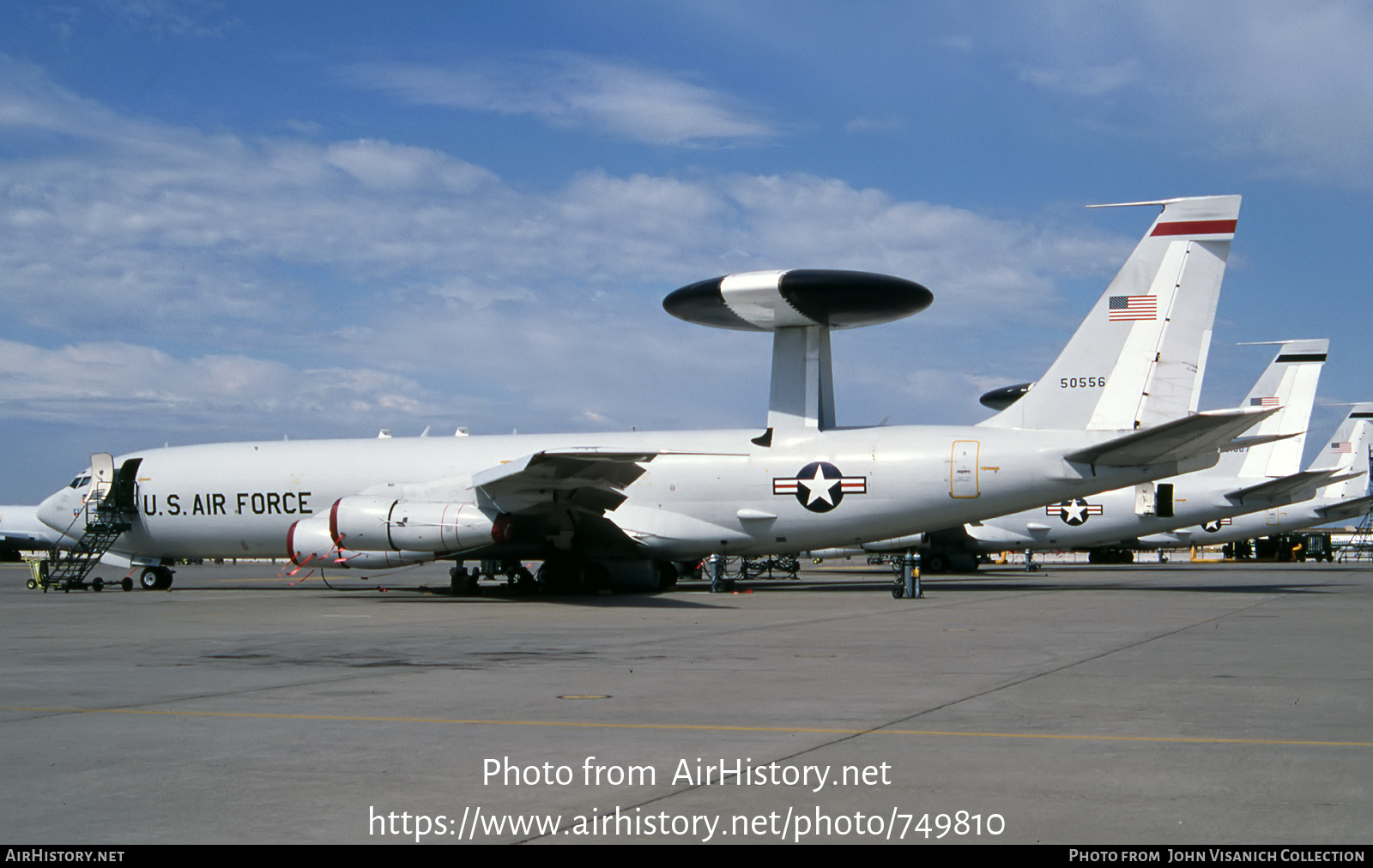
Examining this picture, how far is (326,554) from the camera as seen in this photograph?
78.4 feet

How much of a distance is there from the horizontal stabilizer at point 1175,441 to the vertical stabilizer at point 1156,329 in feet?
4.29

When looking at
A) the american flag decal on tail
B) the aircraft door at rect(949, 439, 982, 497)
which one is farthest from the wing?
the aircraft door at rect(949, 439, 982, 497)

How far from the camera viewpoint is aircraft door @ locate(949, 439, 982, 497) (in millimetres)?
23375

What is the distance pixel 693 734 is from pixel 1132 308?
18906 mm

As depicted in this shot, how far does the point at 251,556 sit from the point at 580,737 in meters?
23.9

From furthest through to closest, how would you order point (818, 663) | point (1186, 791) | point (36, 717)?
1. point (818, 663)
2. point (36, 717)
3. point (1186, 791)

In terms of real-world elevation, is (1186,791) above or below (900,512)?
below

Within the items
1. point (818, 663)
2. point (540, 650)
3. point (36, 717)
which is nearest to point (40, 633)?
point (540, 650)

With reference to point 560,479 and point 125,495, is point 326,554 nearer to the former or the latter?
point 560,479

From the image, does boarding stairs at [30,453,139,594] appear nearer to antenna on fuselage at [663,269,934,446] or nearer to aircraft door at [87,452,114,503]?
aircraft door at [87,452,114,503]

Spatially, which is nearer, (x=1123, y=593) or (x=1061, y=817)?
(x=1061, y=817)

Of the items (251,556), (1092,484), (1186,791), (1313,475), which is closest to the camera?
(1186,791)

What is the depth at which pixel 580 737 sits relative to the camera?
7453 mm

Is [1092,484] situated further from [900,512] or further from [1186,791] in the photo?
[1186,791]
